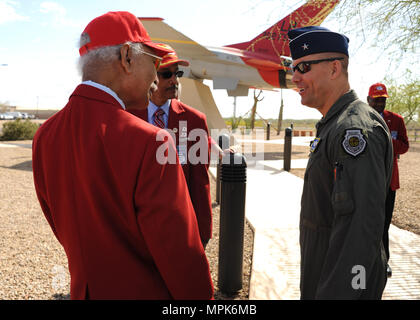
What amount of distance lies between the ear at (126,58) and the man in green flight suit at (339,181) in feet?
2.84

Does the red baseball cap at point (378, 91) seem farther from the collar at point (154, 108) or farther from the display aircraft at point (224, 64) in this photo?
the display aircraft at point (224, 64)

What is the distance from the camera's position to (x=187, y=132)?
8.34 feet

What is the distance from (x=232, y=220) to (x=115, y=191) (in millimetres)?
1901

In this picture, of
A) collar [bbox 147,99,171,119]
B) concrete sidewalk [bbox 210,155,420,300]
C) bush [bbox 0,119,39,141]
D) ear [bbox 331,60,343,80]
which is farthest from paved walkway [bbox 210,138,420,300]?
bush [bbox 0,119,39,141]

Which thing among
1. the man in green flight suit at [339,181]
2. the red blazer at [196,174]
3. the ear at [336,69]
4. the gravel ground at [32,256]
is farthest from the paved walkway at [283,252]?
the ear at [336,69]

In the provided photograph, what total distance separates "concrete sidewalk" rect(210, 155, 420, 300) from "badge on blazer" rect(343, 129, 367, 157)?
194 cm

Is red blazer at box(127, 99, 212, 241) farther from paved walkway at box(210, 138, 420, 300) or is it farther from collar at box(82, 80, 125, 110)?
collar at box(82, 80, 125, 110)

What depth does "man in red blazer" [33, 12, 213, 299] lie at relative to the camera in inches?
39.5

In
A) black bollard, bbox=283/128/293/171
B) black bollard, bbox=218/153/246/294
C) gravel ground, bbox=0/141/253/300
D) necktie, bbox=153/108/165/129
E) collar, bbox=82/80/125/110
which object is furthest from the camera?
black bollard, bbox=283/128/293/171

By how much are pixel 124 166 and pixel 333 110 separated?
3.30 ft
